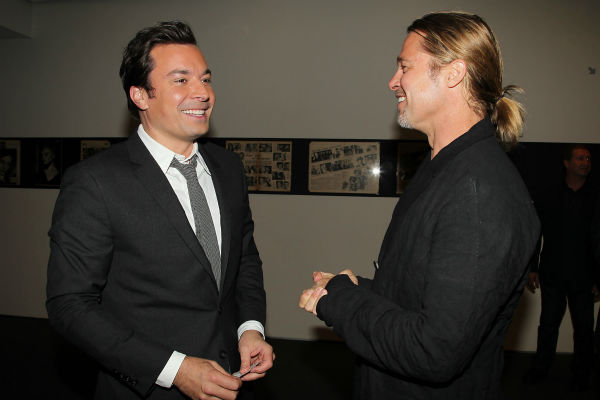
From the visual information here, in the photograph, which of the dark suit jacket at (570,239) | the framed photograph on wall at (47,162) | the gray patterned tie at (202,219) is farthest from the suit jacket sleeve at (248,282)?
the framed photograph on wall at (47,162)

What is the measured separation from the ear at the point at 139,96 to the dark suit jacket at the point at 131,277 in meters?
0.15

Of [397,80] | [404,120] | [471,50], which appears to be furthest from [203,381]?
[471,50]

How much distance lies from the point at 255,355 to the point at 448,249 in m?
0.85

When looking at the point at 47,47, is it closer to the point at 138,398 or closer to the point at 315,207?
the point at 315,207

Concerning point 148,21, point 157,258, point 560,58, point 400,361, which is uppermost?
point 148,21

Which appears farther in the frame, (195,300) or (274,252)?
(274,252)

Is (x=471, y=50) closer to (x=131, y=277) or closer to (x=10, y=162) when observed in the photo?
(x=131, y=277)

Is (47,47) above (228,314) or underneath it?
above

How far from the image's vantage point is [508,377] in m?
3.49

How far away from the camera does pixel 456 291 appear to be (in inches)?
38.4

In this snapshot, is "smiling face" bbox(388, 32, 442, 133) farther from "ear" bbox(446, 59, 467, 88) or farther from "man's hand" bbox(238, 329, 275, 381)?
"man's hand" bbox(238, 329, 275, 381)

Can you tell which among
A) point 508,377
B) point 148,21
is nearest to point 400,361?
point 508,377

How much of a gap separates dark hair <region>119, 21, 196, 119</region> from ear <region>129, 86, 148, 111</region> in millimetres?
16

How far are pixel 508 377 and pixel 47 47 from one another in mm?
5739
